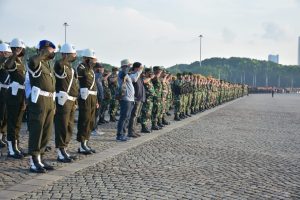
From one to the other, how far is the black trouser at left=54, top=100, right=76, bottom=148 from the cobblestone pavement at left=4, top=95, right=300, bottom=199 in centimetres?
85

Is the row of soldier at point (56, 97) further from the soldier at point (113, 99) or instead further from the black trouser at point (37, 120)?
the soldier at point (113, 99)

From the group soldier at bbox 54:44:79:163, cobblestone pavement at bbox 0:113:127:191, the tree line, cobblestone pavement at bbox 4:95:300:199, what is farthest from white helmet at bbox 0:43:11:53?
the tree line

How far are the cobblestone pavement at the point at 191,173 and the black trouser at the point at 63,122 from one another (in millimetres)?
851

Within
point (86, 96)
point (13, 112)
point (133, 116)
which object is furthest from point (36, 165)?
point (133, 116)

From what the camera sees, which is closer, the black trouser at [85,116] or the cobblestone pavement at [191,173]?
the cobblestone pavement at [191,173]

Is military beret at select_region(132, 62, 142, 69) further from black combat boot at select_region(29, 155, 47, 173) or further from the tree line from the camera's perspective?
Result: the tree line

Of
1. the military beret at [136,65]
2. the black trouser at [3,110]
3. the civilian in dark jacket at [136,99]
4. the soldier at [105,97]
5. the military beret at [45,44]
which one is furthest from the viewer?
the soldier at [105,97]

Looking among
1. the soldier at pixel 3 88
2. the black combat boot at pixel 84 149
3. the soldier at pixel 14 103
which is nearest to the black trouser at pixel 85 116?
the black combat boot at pixel 84 149

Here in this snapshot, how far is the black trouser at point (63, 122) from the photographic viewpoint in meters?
8.19

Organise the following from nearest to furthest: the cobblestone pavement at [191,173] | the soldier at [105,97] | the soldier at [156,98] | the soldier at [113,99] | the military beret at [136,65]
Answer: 1. the cobblestone pavement at [191,173]
2. the military beret at [136,65]
3. the soldier at [156,98]
4. the soldier at [105,97]
5. the soldier at [113,99]

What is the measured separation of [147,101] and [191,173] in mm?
6314

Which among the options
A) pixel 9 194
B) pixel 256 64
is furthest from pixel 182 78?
pixel 256 64

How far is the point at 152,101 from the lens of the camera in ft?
46.1

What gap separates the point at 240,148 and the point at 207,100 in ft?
52.1
